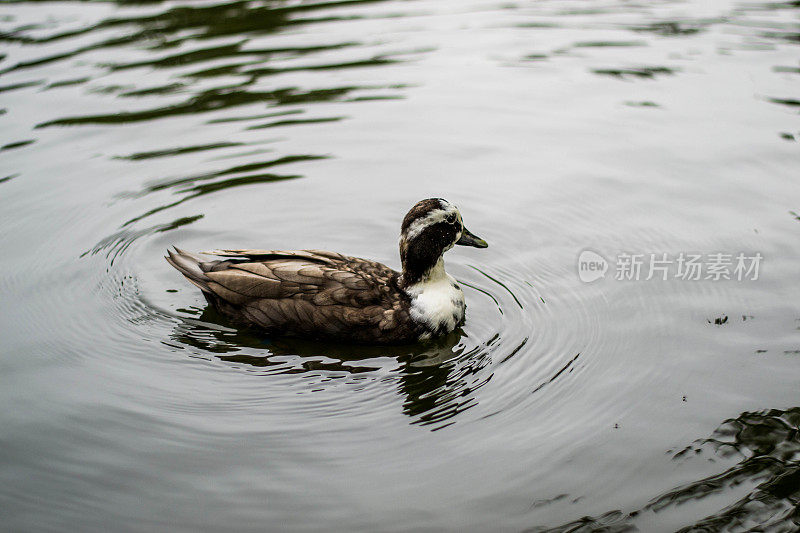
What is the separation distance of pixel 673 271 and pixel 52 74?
9.89 m

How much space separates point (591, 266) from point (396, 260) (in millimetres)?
1892

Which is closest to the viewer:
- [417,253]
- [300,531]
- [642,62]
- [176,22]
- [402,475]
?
[300,531]

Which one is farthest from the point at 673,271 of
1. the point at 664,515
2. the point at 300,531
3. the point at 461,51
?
the point at 461,51

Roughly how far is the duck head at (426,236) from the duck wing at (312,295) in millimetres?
241

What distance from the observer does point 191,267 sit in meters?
7.82

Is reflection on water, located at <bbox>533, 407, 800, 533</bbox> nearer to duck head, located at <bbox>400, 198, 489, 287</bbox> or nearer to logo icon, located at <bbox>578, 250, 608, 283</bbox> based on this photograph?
logo icon, located at <bbox>578, 250, 608, 283</bbox>

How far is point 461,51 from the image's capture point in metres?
13.9

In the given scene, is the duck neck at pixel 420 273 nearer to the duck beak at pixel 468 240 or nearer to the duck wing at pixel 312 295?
the duck wing at pixel 312 295

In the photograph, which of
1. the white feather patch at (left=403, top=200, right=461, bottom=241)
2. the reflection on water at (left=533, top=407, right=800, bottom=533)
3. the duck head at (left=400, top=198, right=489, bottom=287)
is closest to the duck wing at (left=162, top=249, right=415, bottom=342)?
the duck head at (left=400, top=198, right=489, bottom=287)

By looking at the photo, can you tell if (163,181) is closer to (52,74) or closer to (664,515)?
(52,74)

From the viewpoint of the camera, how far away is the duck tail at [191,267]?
25.3 feet

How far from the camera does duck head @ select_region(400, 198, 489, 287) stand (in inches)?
293

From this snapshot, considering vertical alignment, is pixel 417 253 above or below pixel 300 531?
above

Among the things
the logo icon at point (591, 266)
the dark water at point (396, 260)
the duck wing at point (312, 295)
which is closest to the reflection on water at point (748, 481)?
the dark water at point (396, 260)
